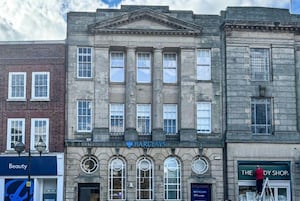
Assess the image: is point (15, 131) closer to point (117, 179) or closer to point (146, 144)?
point (117, 179)

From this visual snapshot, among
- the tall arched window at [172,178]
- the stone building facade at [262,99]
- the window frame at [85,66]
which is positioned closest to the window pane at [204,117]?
the stone building facade at [262,99]

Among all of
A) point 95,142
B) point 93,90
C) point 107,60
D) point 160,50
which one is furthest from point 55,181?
point 160,50

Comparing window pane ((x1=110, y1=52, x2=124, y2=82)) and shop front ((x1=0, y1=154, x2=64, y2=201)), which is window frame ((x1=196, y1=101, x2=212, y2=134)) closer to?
window pane ((x1=110, y1=52, x2=124, y2=82))

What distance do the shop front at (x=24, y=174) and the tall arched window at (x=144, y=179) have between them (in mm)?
4735

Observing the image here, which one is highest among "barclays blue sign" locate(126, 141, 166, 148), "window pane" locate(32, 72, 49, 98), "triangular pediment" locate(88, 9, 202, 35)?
"triangular pediment" locate(88, 9, 202, 35)

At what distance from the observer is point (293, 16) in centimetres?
3534

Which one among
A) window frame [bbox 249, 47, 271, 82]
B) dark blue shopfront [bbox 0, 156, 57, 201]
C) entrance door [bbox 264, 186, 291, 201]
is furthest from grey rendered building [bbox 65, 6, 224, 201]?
entrance door [bbox 264, 186, 291, 201]

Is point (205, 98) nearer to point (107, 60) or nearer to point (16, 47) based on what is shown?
point (107, 60)

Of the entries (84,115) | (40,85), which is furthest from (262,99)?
(40,85)

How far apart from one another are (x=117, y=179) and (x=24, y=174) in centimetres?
569

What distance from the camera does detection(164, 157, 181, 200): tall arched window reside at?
1292 inches

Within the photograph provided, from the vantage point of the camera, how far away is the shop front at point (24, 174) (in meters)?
32.0

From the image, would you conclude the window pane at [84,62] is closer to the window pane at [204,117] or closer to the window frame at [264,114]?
the window pane at [204,117]

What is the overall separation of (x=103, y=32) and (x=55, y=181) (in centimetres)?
990
